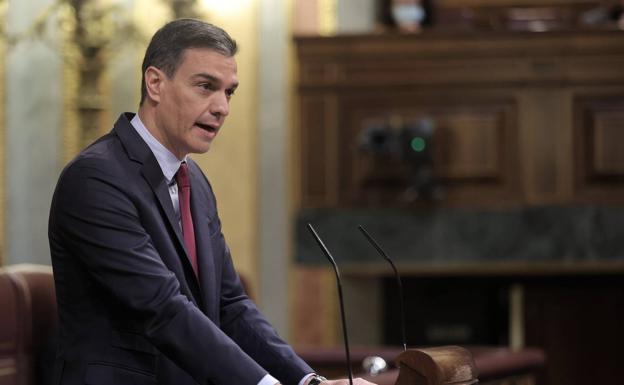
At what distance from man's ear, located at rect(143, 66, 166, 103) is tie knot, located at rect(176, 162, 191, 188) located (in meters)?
0.12

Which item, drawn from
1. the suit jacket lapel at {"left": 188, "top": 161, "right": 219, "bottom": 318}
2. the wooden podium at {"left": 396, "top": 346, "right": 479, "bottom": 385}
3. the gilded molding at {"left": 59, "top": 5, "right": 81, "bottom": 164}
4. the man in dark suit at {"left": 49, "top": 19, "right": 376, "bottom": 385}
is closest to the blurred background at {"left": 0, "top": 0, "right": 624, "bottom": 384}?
the gilded molding at {"left": 59, "top": 5, "right": 81, "bottom": 164}

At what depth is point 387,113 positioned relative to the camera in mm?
6031

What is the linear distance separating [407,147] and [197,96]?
13.2ft

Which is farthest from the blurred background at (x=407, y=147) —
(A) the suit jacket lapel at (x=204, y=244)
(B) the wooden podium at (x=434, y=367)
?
(B) the wooden podium at (x=434, y=367)

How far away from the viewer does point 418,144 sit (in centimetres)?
580

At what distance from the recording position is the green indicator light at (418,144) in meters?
5.80

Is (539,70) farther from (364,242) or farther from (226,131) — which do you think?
(226,131)

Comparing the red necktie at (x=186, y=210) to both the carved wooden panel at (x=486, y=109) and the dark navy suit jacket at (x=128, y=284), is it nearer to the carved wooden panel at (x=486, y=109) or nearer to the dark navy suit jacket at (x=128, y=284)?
the dark navy suit jacket at (x=128, y=284)

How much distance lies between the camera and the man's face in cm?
180

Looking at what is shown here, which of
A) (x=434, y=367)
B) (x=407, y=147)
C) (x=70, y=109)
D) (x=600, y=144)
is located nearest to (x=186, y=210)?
(x=434, y=367)

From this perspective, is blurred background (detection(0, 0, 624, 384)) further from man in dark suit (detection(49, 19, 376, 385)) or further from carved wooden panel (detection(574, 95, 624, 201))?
man in dark suit (detection(49, 19, 376, 385))

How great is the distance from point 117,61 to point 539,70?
2.06 meters

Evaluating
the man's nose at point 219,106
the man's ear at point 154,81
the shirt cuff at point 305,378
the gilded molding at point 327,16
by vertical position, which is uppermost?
the gilded molding at point 327,16

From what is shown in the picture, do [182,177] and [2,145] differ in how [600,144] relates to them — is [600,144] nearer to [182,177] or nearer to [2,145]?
[2,145]
